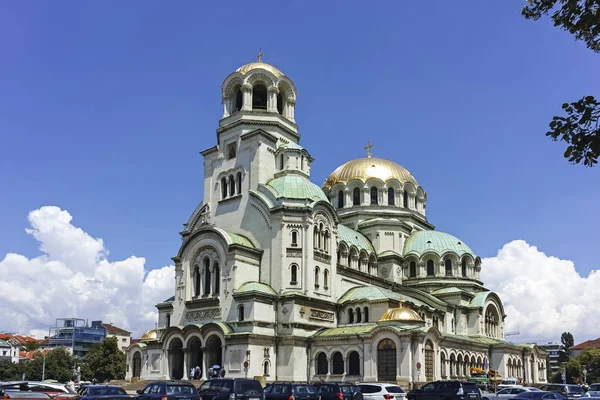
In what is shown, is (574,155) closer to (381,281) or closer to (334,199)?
(381,281)

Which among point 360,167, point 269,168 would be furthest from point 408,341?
point 360,167

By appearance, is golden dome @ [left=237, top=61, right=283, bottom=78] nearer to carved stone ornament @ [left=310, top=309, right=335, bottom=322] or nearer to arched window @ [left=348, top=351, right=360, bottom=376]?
carved stone ornament @ [left=310, top=309, right=335, bottom=322]

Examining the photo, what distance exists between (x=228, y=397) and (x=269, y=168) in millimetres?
34858

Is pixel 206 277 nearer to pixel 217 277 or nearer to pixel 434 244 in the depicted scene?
pixel 217 277

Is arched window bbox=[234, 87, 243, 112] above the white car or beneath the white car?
above

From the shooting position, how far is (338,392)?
31.5m

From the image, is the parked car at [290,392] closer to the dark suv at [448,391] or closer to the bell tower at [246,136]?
the dark suv at [448,391]

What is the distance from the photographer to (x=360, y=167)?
3076 inches

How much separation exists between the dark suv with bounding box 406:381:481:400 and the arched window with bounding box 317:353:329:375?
20325 millimetres

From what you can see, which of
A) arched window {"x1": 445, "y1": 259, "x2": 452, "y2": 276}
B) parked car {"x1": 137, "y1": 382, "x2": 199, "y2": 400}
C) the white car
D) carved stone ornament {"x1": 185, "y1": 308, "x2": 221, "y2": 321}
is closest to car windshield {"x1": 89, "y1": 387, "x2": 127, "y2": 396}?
parked car {"x1": 137, "y1": 382, "x2": 199, "y2": 400}

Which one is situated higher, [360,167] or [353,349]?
[360,167]

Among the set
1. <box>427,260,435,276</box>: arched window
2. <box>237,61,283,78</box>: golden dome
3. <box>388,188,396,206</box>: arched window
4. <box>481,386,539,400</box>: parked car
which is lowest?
<box>481,386,539,400</box>: parked car

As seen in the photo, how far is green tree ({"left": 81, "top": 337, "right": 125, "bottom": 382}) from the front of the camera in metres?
85.7

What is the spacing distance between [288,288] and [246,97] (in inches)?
760
